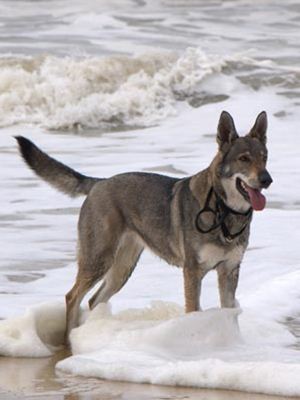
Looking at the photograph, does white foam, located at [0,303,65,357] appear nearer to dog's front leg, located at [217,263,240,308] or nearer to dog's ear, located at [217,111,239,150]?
dog's front leg, located at [217,263,240,308]

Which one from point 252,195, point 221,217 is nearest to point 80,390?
point 221,217

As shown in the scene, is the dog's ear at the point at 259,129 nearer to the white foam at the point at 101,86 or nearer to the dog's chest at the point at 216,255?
the dog's chest at the point at 216,255

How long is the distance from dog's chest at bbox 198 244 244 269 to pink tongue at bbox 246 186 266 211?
367 mm

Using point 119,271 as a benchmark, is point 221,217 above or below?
above

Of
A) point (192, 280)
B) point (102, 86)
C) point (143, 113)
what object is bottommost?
point (143, 113)

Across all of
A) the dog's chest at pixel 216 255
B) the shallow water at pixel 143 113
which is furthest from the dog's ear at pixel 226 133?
the shallow water at pixel 143 113

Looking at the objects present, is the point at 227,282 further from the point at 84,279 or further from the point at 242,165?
the point at 84,279

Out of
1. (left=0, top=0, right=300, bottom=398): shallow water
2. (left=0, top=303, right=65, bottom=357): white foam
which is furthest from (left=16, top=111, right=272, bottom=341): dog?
(left=0, top=0, right=300, bottom=398): shallow water

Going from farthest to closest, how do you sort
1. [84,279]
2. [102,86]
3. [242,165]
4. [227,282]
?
[102,86] < [84,279] < [227,282] < [242,165]

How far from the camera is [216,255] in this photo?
729 centimetres

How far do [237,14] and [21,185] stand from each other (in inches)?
522

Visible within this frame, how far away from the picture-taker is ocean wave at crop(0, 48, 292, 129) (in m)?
18.2

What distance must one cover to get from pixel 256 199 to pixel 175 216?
0.68 m

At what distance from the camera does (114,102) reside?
61.8 feet
